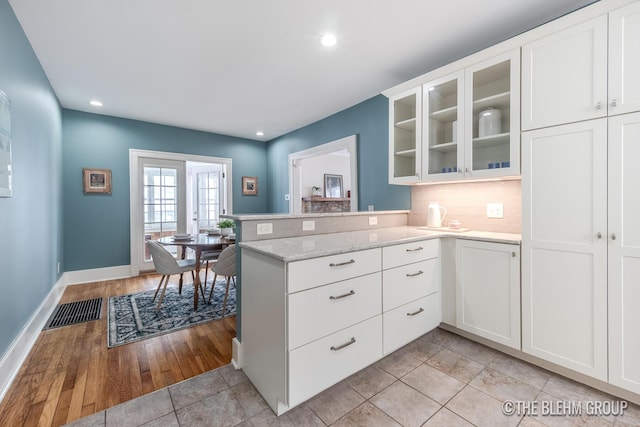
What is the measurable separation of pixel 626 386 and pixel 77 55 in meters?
4.65

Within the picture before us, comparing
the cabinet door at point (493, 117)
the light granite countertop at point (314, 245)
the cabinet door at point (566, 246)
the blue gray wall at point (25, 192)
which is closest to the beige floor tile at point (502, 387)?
the cabinet door at point (566, 246)

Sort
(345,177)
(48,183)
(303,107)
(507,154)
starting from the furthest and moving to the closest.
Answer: (345,177), (303,107), (48,183), (507,154)

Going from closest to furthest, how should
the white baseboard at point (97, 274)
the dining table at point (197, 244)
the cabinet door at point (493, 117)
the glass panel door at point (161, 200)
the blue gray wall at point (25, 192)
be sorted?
the blue gray wall at point (25, 192), the cabinet door at point (493, 117), the dining table at point (197, 244), the white baseboard at point (97, 274), the glass panel door at point (161, 200)

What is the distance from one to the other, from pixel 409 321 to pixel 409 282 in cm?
29

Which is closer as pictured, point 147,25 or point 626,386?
point 626,386

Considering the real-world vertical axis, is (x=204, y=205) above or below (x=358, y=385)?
above

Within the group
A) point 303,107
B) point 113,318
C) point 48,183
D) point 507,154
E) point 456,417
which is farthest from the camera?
point 303,107

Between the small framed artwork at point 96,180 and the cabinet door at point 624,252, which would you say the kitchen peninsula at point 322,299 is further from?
the small framed artwork at point 96,180

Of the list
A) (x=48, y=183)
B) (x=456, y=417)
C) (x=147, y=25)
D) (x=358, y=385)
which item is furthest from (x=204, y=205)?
(x=456, y=417)

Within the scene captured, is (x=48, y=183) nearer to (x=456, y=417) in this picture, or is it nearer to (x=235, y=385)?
(x=235, y=385)

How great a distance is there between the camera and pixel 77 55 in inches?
97.3

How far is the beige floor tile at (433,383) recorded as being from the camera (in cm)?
164

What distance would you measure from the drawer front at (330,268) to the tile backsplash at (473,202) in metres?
1.30

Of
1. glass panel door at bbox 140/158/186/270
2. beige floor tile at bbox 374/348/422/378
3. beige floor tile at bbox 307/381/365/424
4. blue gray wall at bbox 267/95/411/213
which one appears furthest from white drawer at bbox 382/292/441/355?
glass panel door at bbox 140/158/186/270
